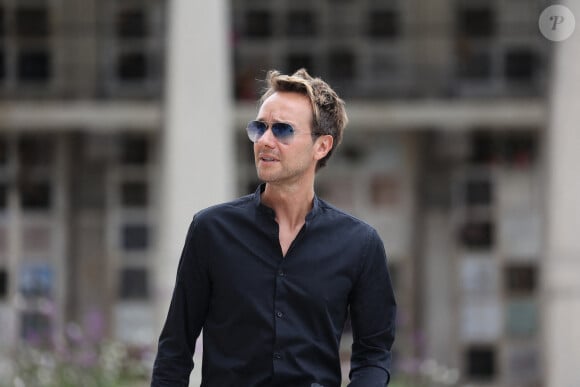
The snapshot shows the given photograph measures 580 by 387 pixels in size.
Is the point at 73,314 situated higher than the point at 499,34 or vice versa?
the point at 499,34

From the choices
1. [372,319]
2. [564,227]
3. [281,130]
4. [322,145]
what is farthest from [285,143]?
[564,227]

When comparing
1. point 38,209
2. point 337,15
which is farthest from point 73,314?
point 337,15

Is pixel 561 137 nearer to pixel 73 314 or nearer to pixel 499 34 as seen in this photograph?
pixel 499 34

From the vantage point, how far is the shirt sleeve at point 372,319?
12.3 ft

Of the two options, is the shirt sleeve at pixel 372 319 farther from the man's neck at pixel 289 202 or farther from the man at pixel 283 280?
the man's neck at pixel 289 202

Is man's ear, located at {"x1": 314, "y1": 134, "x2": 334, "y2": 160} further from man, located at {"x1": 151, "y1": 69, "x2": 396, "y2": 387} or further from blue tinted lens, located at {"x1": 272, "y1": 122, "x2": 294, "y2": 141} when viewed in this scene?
blue tinted lens, located at {"x1": 272, "y1": 122, "x2": 294, "y2": 141}

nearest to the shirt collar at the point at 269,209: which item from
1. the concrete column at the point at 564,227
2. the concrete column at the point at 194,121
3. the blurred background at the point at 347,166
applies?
the concrete column at the point at 564,227

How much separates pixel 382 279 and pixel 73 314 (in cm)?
1602

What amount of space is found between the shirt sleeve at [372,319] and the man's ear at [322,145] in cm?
26

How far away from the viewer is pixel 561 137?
13.4 metres

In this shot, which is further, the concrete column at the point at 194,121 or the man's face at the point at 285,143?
the concrete column at the point at 194,121

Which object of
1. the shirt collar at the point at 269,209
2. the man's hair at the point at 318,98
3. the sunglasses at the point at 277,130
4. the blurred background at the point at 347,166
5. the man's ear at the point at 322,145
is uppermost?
the man's hair at the point at 318,98

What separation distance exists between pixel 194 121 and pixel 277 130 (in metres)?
10.3

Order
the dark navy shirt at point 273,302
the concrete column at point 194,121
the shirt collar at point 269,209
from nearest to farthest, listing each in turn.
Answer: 1. the dark navy shirt at point 273,302
2. the shirt collar at point 269,209
3. the concrete column at point 194,121
